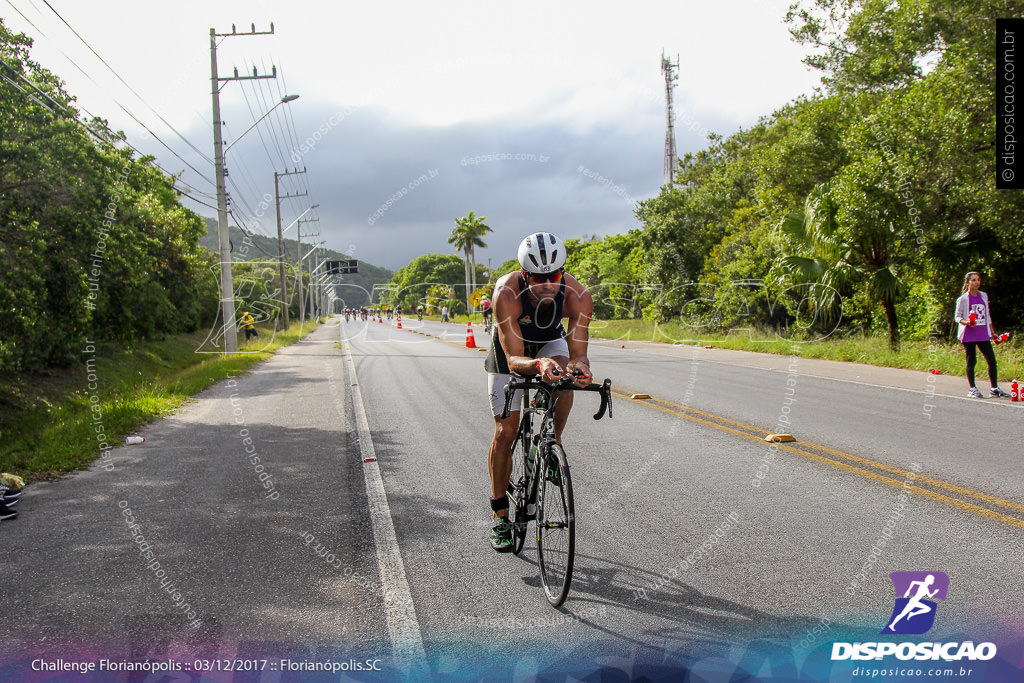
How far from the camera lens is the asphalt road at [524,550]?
10.9 ft

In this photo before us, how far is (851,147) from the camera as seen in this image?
686 inches

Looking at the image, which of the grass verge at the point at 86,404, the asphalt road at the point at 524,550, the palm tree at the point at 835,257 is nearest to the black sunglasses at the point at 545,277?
the asphalt road at the point at 524,550

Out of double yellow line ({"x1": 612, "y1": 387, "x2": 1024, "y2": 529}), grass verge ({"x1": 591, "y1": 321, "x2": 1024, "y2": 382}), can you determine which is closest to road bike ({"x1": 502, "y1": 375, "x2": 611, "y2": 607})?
double yellow line ({"x1": 612, "y1": 387, "x2": 1024, "y2": 529})

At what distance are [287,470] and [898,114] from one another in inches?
595

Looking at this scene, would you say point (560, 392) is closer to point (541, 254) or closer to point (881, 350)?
point (541, 254)

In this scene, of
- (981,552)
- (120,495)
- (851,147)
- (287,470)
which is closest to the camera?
(981,552)

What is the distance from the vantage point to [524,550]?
4.57 m

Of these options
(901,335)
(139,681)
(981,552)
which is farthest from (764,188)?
(139,681)

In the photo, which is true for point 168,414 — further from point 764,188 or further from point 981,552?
point 764,188

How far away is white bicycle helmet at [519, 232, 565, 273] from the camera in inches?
159

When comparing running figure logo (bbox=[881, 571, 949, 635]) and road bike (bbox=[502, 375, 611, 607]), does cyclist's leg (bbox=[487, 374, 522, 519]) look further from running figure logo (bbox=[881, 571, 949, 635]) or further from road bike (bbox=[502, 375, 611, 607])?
running figure logo (bbox=[881, 571, 949, 635])

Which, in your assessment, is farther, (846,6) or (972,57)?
(846,6)

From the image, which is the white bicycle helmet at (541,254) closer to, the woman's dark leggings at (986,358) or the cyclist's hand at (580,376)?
the cyclist's hand at (580,376)

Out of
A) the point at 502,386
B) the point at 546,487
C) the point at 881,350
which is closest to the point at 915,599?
the point at 546,487
